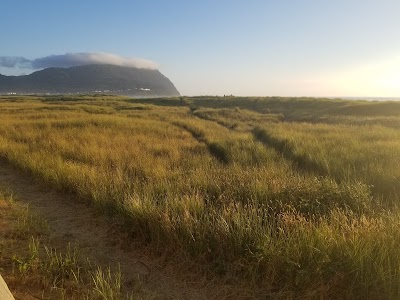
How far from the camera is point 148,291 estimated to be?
13.5 feet

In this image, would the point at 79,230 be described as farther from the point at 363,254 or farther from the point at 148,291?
the point at 363,254

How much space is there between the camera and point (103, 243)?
220 inches

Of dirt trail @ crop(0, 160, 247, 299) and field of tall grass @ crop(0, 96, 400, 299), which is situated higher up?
field of tall grass @ crop(0, 96, 400, 299)

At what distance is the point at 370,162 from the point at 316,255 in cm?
727

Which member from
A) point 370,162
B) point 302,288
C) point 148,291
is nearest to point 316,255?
point 302,288

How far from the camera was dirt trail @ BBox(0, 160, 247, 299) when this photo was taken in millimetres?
4211

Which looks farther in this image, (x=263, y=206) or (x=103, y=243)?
(x=263, y=206)

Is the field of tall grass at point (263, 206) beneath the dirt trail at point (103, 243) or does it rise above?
above

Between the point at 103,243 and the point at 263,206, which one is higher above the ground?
the point at 263,206

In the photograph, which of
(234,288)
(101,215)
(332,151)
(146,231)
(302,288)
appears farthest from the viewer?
(332,151)

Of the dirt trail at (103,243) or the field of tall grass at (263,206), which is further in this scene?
the dirt trail at (103,243)

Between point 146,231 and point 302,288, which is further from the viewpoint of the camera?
point 146,231

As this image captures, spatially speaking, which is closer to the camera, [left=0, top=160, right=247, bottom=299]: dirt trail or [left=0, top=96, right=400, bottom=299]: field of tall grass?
[left=0, top=96, right=400, bottom=299]: field of tall grass

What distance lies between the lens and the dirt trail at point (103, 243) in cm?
421
